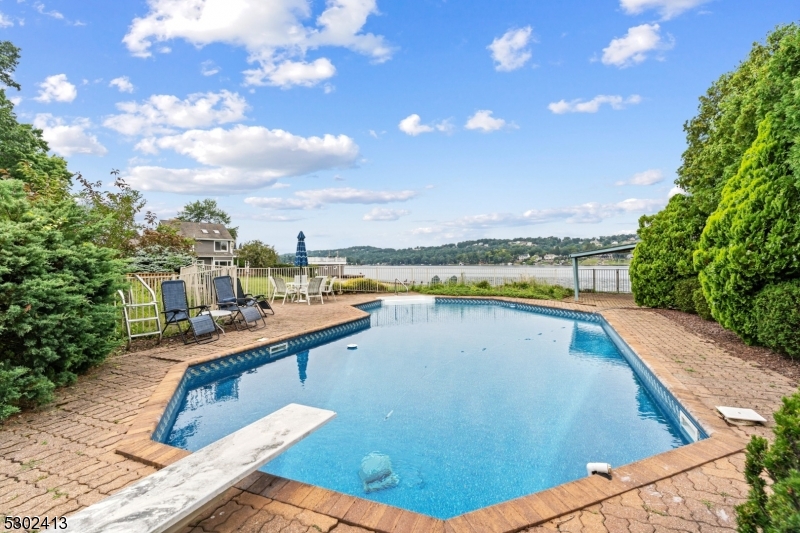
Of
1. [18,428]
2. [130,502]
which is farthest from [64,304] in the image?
[130,502]

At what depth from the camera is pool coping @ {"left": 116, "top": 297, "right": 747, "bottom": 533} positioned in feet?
6.82

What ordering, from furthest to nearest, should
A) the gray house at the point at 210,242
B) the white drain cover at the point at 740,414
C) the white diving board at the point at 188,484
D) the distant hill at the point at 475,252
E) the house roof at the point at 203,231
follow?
the gray house at the point at 210,242 < the house roof at the point at 203,231 < the distant hill at the point at 475,252 < the white drain cover at the point at 740,414 < the white diving board at the point at 188,484

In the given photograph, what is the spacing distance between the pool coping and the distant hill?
1664 cm

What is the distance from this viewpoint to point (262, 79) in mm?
11180

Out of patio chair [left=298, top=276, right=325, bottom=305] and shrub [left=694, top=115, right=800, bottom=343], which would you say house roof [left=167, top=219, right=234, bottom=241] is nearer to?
patio chair [left=298, top=276, right=325, bottom=305]

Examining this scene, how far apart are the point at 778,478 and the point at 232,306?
8140 mm

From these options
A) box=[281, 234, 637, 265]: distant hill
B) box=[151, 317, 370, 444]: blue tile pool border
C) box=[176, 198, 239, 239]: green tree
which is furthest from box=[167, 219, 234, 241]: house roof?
box=[151, 317, 370, 444]: blue tile pool border

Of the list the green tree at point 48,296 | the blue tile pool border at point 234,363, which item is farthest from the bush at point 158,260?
the green tree at point 48,296

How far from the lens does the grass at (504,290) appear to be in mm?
14656

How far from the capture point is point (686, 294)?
31.2 ft

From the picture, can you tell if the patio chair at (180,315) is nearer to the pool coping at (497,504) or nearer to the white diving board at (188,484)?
the pool coping at (497,504)

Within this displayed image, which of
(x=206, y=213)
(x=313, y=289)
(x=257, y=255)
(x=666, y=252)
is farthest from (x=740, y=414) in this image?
(x=206, y=213)

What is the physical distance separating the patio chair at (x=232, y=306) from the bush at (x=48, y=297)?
302cm

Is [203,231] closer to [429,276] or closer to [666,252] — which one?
[429,276]
